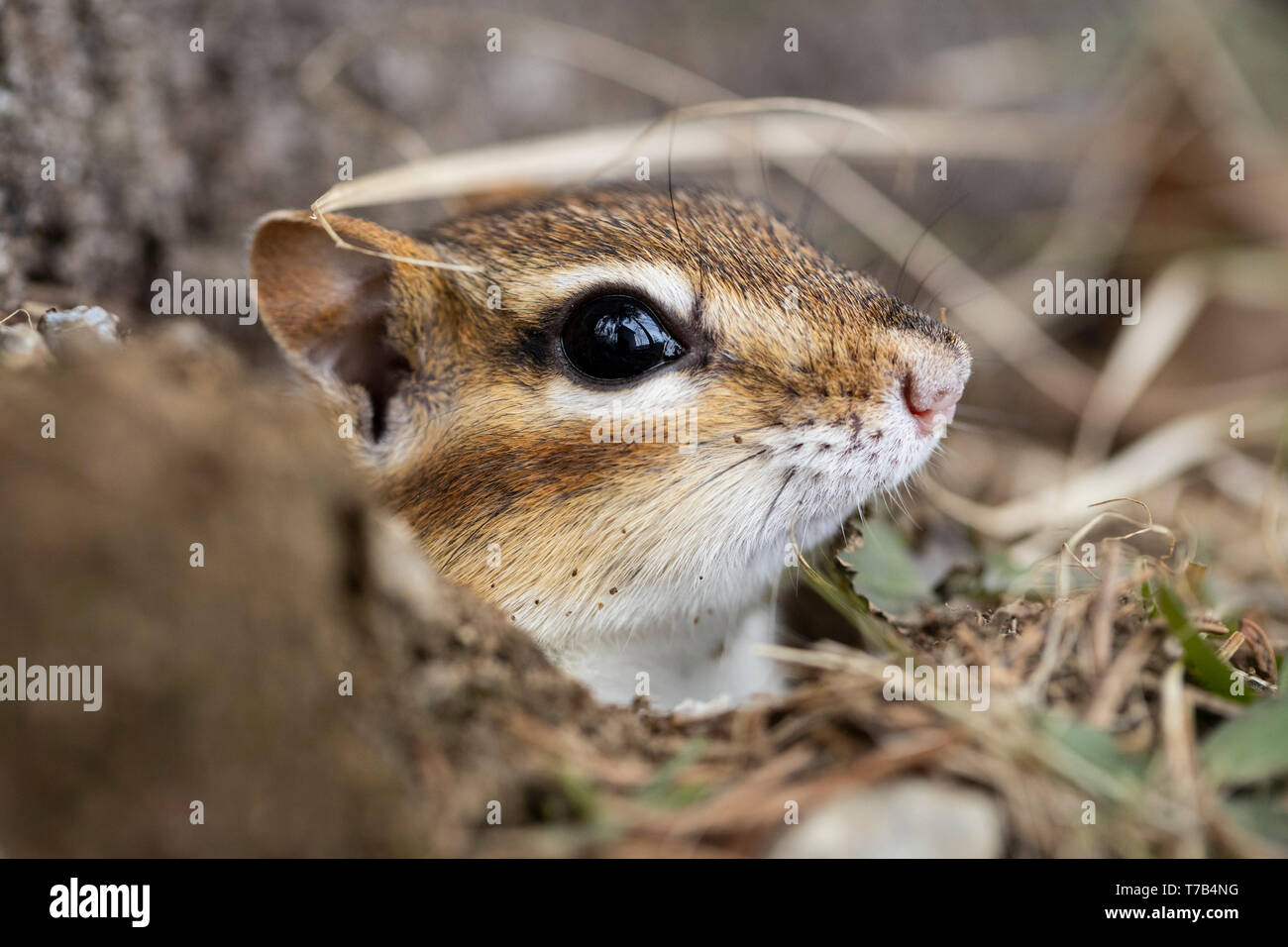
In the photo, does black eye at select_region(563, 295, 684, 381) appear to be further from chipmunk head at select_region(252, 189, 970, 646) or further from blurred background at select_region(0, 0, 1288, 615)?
blurred background at select_region(0, 0, 1288, 615)

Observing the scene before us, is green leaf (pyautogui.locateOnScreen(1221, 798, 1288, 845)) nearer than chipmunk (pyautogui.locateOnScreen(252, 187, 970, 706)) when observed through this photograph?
Yes

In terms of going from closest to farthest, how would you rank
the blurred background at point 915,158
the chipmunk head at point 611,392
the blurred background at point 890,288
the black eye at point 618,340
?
the blurred background at point 890,288 → the chipmunk head at point 611,392 → the black eye at point 618,340 → the blurred background at point 915,158

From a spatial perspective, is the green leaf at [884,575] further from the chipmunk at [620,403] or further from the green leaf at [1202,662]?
the green leaf at [1202,662]

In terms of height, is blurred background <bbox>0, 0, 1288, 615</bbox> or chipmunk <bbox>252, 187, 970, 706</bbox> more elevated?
blurred background <bbox>0, 0, 1288, 615</bbox>

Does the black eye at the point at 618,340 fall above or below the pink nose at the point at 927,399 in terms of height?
above

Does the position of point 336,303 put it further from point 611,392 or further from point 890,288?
point 890,288

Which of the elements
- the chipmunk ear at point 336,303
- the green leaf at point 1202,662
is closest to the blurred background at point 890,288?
the green leaf at point 1202,662

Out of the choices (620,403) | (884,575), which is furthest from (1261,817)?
(620,403)

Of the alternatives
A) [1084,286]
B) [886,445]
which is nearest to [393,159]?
[886,445]

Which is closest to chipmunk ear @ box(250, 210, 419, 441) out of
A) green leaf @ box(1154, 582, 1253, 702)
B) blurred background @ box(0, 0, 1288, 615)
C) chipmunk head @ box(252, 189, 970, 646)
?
chipmunk head @ box(252, 189, 970, 646)
